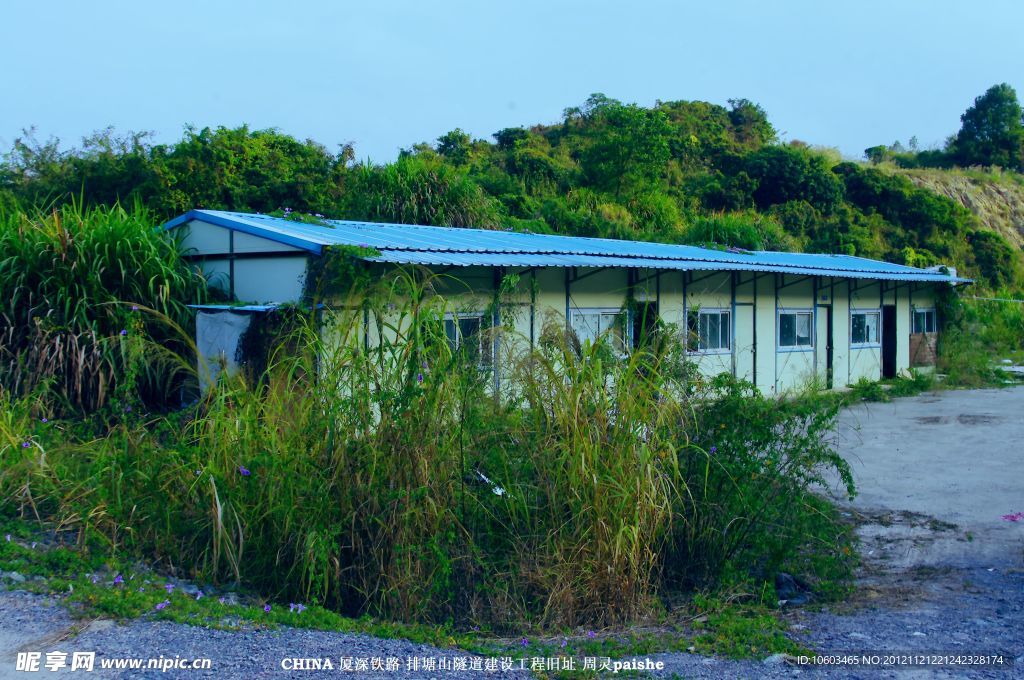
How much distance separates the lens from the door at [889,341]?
72.8ft

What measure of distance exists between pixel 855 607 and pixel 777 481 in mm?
946

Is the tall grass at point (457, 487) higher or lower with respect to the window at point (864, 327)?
lower

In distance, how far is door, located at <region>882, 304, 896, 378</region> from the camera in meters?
22.2

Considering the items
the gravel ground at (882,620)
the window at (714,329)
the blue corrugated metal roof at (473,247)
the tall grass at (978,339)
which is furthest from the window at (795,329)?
the gravel ground at (882,620)

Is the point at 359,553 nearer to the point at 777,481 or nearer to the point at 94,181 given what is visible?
the point at 777,481

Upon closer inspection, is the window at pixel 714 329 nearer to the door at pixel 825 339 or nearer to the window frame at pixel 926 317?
the door at pixel 825 339

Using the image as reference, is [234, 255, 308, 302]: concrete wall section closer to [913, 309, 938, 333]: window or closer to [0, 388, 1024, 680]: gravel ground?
[0, 388, 1024, 680]: gravel ground

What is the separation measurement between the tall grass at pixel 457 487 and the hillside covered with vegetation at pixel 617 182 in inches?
278

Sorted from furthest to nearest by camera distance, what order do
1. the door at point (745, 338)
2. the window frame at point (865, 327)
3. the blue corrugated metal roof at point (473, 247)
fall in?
1. the window frame at point (865, 327)
2. the door at point (745, 338)
3. the blue corrugated metal roof at point (473, 247)

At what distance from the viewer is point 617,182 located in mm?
31641

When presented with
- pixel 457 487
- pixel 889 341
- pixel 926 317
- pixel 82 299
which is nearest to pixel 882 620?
pixel 457 487

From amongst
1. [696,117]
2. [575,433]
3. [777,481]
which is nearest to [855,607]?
[777,481]

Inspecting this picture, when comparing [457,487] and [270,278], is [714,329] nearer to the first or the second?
[270,278]

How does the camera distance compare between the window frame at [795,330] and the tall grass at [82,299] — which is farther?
the window frame at [795,330]
